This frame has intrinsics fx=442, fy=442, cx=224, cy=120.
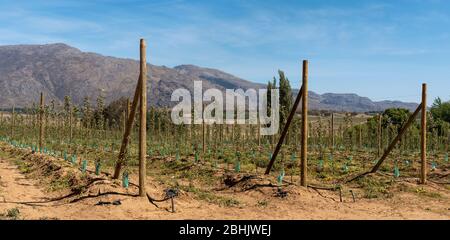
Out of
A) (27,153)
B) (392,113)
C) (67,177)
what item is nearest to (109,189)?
(67,177)

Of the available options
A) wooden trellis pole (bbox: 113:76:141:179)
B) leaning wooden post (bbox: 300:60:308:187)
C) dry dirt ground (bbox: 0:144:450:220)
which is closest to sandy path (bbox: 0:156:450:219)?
dry dirt ground (bbox: 0:144:450:220)

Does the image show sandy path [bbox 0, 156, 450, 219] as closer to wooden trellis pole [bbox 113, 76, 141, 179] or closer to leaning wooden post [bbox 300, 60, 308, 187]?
leaning wooden post [bbox 300, 60, 308, 187]

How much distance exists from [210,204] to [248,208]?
110cm

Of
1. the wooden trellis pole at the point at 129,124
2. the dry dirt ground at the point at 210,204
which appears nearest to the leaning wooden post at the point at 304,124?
the dry dirt ground at the point at 210,204

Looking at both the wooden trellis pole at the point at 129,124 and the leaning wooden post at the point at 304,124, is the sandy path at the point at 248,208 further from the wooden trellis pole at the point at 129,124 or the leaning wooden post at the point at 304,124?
the wooden trellis pole at the point at 129,124

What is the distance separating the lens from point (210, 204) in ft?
40.0

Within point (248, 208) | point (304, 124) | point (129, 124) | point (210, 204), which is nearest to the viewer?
point (248, 208)

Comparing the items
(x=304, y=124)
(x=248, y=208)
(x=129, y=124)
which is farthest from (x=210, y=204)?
(x=304, y=124)

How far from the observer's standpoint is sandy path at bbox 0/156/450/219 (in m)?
10.5

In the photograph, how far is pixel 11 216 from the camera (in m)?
9.81

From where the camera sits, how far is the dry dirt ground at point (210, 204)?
34.7ft

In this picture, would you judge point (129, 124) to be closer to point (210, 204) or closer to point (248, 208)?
point (210, 204)
